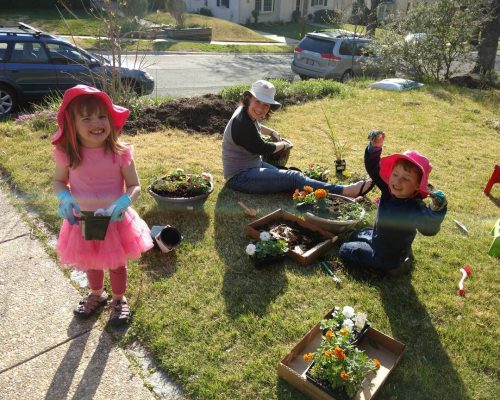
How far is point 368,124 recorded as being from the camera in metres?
7.81

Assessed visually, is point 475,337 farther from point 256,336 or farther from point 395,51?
point 395,51

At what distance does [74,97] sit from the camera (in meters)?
2.49

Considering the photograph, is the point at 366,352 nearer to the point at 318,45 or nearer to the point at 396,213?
the point at 396,213

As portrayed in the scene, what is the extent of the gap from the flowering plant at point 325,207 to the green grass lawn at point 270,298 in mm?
391

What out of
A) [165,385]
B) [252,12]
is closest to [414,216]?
[165,385]

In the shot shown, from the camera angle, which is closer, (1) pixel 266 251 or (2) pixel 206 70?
(1) pixel 266 251

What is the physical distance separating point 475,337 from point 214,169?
361 cm

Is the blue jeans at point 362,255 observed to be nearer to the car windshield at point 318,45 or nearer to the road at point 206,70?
the road at point 206,70

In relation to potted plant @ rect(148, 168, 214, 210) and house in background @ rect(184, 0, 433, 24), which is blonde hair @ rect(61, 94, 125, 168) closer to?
potted plant @ rect(148, 168, 214, 210)

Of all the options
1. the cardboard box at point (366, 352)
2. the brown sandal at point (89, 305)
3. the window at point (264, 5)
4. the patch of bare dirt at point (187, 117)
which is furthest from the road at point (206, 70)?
the window at point (264, 5)

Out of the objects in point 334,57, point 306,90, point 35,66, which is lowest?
point 306,90

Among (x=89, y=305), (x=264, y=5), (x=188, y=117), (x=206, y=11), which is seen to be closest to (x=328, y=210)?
(x=89, y=305)

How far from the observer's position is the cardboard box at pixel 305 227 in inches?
141

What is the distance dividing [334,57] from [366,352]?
1151 cm
